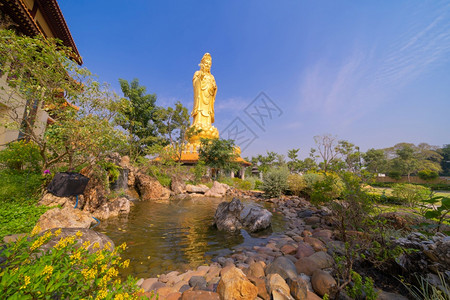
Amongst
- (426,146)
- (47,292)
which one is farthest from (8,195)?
(426,146)

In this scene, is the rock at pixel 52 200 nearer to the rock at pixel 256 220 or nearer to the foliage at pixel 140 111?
the rock at pixel 256 220

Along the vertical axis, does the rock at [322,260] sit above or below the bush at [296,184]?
below

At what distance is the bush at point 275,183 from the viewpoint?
1207 centimetres

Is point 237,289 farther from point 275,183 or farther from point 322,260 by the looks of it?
point 275,183

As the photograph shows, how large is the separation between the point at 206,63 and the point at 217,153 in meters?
13.5

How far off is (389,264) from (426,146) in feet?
187

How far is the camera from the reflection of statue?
23.0 metres

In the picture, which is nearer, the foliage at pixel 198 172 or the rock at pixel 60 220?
the rock at pixel 60 220

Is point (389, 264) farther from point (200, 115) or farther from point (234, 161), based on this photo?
point (200, 115)

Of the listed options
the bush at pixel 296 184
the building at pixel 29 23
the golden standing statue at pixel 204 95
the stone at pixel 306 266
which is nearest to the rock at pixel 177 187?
the building at pixel 29 23

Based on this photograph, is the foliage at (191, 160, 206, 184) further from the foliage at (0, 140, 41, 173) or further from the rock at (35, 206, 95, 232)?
the rock at (35, 206, 95, 232)

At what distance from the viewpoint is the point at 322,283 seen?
2.38 m

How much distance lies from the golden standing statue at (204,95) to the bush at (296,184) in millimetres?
12396

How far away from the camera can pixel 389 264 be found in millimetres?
2592
